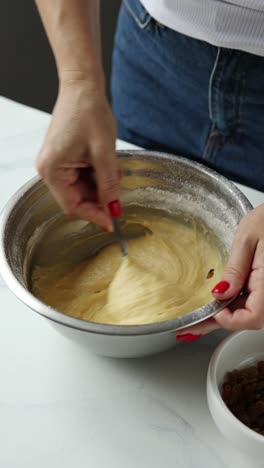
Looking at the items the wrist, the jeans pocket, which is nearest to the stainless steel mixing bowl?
the wrist

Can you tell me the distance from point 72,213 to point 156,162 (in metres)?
0.17

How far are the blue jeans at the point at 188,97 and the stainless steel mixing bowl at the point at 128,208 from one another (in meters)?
0.23

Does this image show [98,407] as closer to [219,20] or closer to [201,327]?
[201,327]

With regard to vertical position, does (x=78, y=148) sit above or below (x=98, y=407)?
above

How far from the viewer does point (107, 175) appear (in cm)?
91

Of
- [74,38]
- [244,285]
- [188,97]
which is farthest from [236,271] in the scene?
[188,97]

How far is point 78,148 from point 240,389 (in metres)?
0.40

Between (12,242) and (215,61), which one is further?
(215,61)

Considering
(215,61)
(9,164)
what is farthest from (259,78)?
(9,164)

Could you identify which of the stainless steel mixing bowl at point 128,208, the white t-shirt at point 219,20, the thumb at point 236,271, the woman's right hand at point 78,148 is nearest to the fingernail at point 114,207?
the woman's right hand at point 78,148

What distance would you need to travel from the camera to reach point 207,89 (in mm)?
1199

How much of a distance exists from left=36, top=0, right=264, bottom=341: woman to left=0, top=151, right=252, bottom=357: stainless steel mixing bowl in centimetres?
7

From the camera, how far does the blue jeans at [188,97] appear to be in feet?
3.76

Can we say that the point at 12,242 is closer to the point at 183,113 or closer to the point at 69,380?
the point at 69,380
